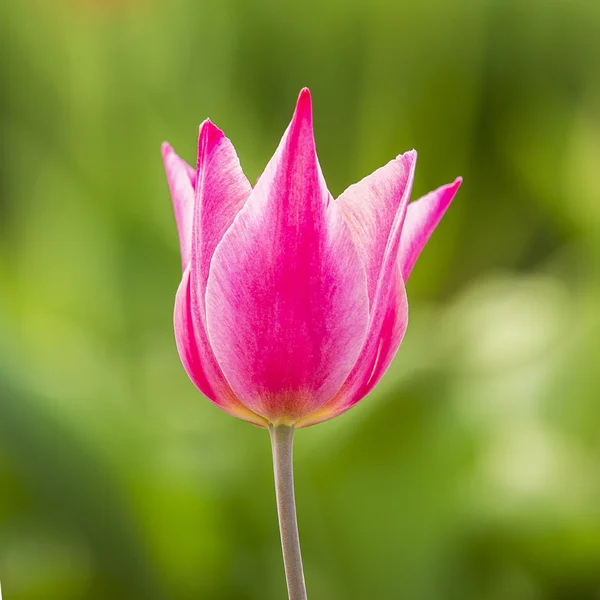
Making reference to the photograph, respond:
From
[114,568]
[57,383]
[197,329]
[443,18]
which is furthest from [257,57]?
[197,329]

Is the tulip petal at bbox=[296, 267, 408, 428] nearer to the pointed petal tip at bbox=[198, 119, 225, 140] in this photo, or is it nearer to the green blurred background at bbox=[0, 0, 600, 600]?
the pointed petal tip at bbox=[198, 119, 225, 140]

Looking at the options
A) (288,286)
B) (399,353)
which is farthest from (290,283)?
(399,353)

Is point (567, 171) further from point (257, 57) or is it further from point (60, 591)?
point (60, 591)

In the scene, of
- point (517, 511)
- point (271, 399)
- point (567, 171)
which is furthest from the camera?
point (567, 171)

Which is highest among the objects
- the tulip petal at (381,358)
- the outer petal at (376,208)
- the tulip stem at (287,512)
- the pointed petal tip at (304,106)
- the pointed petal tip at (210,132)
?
the pointed petal tip at (210,132)

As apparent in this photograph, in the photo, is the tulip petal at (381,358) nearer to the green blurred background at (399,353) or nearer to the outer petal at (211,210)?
the outer petal at (211,210)

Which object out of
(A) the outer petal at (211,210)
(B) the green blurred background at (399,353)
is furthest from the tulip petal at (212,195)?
(B) the green blurred background at (399,353)

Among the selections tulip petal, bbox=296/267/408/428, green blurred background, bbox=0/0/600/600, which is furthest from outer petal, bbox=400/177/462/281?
green blurred background, bbox=0/0/600/600
